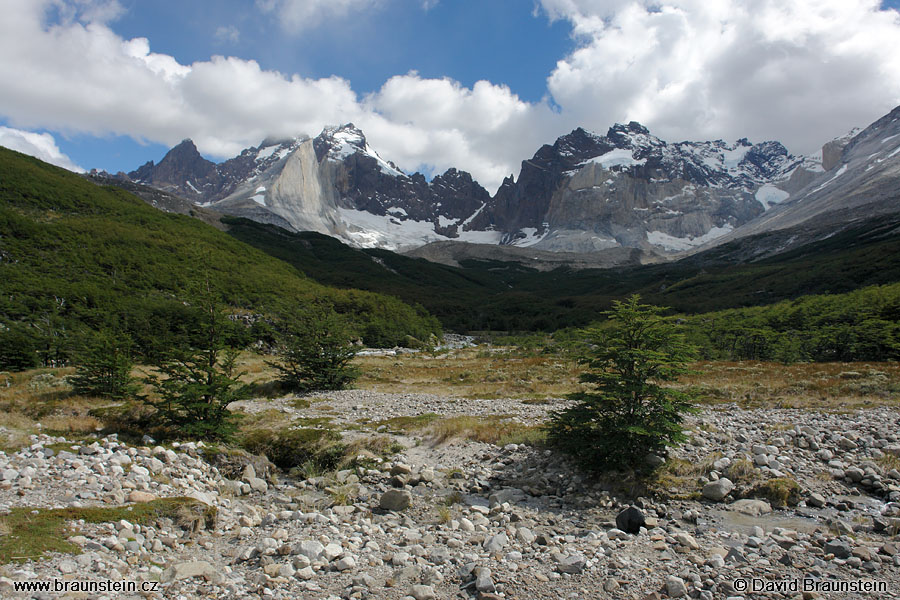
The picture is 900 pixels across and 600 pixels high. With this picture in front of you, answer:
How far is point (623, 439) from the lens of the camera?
11094 mm

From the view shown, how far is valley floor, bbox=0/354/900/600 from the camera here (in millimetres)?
6789

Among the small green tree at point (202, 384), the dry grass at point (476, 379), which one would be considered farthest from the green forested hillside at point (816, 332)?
the small green tree at point (202, 384)

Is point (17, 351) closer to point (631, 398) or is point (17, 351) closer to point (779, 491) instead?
point (631, 398)

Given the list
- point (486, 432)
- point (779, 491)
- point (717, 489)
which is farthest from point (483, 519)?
point (486, 432)

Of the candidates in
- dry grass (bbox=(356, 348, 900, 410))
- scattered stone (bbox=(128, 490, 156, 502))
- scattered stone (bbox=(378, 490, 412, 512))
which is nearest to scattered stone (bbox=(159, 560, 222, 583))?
scattered stone (bbox=(128, 490, 156, 502))

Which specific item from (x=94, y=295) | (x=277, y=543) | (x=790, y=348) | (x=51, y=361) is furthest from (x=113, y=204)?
(x=790, y=348)

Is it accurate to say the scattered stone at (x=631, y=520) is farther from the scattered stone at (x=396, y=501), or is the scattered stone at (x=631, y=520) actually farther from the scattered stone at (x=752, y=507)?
the scattered stone at (x=396, y=501)

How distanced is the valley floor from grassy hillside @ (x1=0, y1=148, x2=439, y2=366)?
18.7 metres

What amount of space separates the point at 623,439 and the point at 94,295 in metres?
54.4

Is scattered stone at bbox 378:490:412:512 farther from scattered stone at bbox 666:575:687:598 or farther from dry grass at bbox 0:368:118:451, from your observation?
dry grass at bbox 0:368:118:451

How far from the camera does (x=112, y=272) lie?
194 feet

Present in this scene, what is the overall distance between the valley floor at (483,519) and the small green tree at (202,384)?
4.73 ft

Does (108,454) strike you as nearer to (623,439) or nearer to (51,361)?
(623,439)

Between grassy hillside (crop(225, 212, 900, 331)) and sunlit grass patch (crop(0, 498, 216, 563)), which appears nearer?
sunlit grass patch (crop(0, 498, 216, 563))
